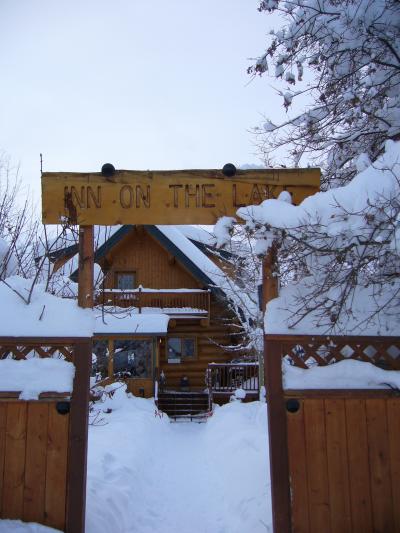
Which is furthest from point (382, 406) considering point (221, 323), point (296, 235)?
point (221, 323)

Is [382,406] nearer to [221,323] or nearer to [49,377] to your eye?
[49,377]

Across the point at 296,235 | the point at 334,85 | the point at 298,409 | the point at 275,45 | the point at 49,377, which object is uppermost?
the point at 275,45

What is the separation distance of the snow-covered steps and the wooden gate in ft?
43.0

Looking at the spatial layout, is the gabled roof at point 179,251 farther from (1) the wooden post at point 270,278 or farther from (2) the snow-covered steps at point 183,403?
(1) the wooden post at point 270,278

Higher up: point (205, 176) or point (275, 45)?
point (275, 45)

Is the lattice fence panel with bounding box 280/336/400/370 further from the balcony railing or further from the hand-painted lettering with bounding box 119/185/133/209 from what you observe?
the balcony railing

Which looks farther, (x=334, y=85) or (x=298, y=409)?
(x=334, y=85)

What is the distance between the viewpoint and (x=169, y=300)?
66.3ft

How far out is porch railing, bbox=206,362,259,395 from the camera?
1711 cm

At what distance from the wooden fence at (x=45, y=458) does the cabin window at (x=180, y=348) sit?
15.8 metres

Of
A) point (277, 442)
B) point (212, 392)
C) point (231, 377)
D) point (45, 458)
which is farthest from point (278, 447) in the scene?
point (231, 377)

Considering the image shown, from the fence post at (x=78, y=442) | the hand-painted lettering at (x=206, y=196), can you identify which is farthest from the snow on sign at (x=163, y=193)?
the fence post at (x=78, y=442)

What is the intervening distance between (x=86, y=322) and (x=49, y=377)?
60 cm

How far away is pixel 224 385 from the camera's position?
58.7 ft
